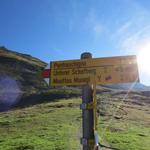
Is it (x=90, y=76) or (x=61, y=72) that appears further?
(x=61, y=72)

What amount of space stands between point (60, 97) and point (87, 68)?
98.3 metres

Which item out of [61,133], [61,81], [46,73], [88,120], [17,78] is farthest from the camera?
[17,78]

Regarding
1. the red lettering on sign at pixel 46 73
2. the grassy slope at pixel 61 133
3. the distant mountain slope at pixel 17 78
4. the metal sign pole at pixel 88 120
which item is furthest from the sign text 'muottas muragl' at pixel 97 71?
the distant mountain slope at pixel 17 78

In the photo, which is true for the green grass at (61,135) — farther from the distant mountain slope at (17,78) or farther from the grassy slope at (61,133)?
the distant mountain slope at (17,78)

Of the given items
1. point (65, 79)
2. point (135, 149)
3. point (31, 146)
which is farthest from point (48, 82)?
point (135, 149)

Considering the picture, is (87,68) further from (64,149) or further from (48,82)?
(64,149)

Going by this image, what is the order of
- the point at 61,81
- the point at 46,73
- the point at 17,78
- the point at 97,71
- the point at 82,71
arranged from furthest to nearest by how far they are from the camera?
the point at 17,78 < the point at 46,73 < the point at 61,81 < the point at 82,71 < the point at 97,71

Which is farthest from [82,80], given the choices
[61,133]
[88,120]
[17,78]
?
[17,78]

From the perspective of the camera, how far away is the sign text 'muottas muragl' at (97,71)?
627 cm

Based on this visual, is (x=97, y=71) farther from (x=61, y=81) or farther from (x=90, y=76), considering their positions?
(x=61, y=81)

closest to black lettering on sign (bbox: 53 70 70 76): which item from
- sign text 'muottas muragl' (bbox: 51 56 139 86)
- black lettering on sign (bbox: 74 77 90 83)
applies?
sign text 'muottas muragl' (bbox: 51 56 139 86)

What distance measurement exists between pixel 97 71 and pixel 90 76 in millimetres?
175

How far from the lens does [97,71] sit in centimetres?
640

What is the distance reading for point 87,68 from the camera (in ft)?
21.3
